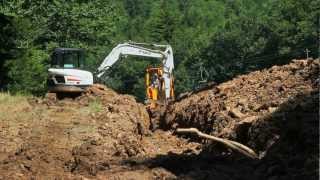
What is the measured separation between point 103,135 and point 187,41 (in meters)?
79.9

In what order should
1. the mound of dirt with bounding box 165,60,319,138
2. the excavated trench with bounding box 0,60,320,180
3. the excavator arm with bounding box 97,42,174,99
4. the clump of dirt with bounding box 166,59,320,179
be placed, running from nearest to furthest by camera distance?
1. the clump of dirt with bounding box 166,59,320,179
2. the excavated trench with bounding box 0,60,320,180
3. the mound of dirt with bounding box 165,60,319,138
4. the excavator arm with bounding box 97,42,174,99

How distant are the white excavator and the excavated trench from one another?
592mm

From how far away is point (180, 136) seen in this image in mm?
18141

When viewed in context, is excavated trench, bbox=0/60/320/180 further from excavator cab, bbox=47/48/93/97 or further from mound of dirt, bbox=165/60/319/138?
excavator cab, bbox=47/48/93/97

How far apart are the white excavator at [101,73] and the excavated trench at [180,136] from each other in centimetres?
59

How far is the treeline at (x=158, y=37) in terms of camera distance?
3469cm

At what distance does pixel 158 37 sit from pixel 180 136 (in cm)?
6777

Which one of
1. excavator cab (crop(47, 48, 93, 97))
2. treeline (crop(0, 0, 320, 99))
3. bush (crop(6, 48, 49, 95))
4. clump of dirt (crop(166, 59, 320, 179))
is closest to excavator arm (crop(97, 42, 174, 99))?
excavator cab (crop(47, 48, 93, 97))

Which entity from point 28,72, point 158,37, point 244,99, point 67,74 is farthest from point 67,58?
point 158,37

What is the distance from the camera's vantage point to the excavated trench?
9711 mm

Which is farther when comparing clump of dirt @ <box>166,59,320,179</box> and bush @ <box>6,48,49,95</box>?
bush @ <box>6,48,49,95</box>

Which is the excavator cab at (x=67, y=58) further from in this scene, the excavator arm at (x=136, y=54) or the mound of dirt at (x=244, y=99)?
the mound of dirt at (x=244, y=99)

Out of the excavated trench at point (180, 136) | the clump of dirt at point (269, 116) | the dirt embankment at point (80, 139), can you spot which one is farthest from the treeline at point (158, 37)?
the clump of dirt at point (269, 116)

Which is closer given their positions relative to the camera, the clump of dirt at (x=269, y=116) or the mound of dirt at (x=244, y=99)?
the clump of dirt at (x=269, y=116)
